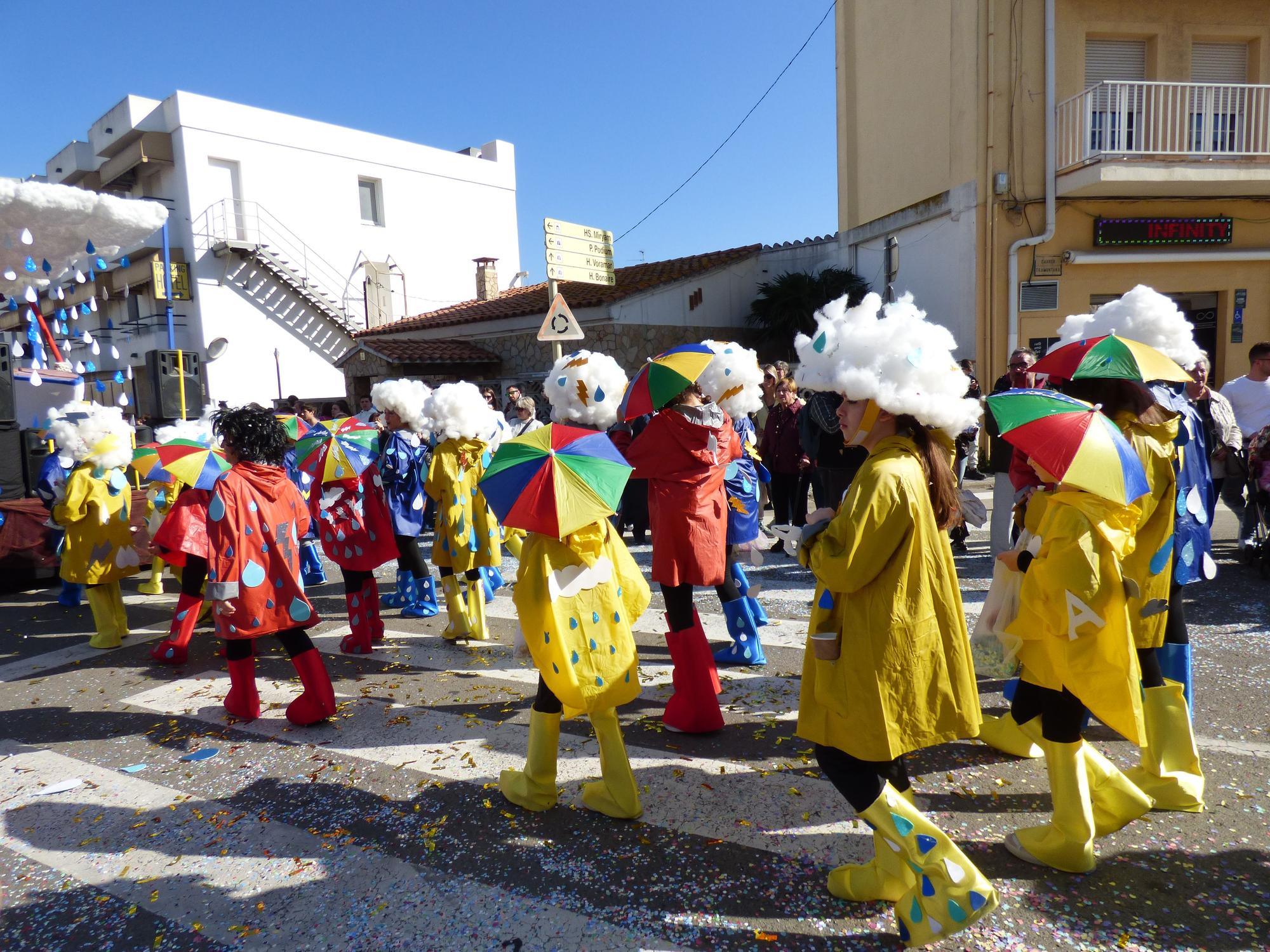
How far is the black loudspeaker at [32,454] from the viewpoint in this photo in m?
9.72

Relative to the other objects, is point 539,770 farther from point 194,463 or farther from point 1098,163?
point 1098,163

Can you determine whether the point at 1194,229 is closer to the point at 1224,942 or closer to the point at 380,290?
the point at 1224,942

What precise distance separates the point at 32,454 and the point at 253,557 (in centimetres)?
779

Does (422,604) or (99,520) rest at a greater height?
(99,520)

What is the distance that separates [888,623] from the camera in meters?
2.43

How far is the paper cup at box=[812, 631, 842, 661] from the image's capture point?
2492mm

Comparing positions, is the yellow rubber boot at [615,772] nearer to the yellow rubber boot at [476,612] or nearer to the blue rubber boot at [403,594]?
the yellow rubber boot at [476,612]

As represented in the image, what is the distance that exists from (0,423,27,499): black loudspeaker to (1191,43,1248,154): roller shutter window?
17671 millimetres

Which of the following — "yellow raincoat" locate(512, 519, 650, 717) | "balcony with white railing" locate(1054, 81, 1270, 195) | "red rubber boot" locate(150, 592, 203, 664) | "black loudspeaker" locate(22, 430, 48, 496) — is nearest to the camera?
"yellow raincoat" locate(512, 519, 650, 717)

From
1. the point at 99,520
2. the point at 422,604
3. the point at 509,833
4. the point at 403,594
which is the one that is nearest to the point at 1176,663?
the point at 509,833

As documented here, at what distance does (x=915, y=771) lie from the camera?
3.61 meters

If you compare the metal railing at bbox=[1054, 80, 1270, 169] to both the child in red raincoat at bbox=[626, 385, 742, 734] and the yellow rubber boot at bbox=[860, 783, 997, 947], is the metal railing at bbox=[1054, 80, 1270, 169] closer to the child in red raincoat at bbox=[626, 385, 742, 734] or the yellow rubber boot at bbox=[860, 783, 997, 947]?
the child in red raincoat at bbox=[626, 385, 742, 734]

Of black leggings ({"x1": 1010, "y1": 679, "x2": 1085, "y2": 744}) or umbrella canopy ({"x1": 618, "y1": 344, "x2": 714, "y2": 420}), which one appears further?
umbrella canopy ({"x1": 618, "y1": 344, "x2": 714, "y2": 420})

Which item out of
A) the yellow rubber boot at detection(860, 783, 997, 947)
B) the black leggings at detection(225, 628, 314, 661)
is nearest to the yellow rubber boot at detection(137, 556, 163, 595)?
the black leggings at detection(225, 628, 314, 661)
